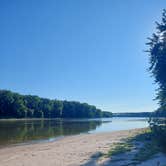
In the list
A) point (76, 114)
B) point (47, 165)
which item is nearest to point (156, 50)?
point (47, 165)

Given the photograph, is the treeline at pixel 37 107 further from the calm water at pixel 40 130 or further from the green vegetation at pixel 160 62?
the green vegetation at pixel 160 62

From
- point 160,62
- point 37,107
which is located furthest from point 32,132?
point 37,107

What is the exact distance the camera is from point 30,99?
11706 cm

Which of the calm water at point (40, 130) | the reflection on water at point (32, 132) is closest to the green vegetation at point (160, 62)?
the calm water at point (40, 130)

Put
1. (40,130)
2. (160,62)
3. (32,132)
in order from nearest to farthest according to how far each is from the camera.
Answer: (160,62), (32,132), (40,130)

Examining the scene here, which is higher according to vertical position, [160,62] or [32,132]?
[160,62]

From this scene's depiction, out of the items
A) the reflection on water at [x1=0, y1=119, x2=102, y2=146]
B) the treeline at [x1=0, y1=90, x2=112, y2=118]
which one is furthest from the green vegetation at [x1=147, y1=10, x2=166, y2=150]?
Result: the treeline at [x1=0, y1=90, x2=112, y2=118]

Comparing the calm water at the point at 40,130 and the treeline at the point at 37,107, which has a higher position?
the treeline at the point at 37,107

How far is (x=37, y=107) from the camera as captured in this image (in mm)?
117438

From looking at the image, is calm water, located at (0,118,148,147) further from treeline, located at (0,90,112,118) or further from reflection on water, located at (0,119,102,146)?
treeline, located at (0,90,112,118)

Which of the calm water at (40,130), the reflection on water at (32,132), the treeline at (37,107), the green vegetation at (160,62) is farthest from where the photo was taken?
the treeline at (37,107)

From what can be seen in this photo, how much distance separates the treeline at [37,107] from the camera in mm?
102312

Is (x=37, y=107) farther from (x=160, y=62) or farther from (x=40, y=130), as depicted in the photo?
(x=160, y=62)

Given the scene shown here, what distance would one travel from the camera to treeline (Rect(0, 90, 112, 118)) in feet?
336
